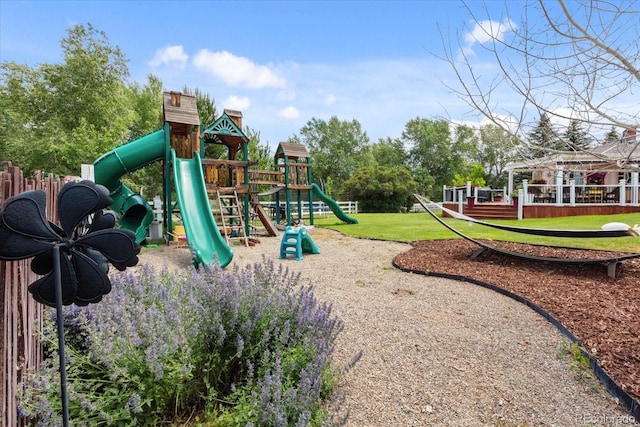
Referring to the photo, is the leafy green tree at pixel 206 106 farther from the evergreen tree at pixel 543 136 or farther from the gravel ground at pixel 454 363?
the evergreen tree at pixel 543 136

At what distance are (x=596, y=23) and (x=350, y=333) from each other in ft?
10.3

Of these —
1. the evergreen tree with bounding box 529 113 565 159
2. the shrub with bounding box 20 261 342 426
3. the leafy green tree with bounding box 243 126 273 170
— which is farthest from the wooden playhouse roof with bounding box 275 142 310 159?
the shrub with bounding box 20 261 342 426

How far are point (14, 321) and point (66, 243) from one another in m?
0.64

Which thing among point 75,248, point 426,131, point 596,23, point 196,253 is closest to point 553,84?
point 596,23

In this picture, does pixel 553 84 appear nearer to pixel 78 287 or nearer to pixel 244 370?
pixel 244 370

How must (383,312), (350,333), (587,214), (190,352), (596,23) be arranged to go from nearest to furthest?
(190,352), (596,23), (350,333), (383,312), (587,214)

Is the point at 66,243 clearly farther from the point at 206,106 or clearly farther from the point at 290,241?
the point at 206,106

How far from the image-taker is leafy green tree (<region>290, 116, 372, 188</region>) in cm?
4416

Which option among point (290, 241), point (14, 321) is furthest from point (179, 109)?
point (14, 321)

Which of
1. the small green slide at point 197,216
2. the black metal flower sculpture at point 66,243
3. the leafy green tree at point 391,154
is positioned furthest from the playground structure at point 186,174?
the leafy green tree at point 391,154

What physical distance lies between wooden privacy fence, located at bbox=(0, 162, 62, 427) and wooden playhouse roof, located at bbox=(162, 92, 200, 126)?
8783 mm

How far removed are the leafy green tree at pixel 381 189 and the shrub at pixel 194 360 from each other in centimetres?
2613

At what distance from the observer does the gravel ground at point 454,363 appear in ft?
7.52

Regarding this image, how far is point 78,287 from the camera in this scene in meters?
1.56
